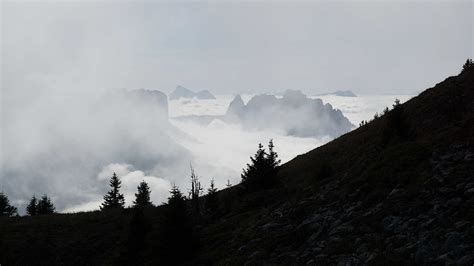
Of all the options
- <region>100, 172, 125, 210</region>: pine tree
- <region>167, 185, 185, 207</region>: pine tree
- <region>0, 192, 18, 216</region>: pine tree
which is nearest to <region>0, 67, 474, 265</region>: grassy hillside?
<region>167, 185, 185, 207</region>: pine tree

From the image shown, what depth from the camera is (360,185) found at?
22562 millimetres

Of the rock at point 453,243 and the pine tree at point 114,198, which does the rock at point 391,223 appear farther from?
the pine tree at point 114,198

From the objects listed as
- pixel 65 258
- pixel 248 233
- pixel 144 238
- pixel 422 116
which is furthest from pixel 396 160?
pixel 65 258

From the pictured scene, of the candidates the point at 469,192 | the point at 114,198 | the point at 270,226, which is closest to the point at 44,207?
the point at 114,198

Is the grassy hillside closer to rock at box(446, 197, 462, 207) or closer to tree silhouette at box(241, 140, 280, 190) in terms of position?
rock at box(446, 197, 462, 207)

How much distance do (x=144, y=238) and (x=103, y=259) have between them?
8.77 meters

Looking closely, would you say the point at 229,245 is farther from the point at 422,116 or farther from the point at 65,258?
the point at 422,116

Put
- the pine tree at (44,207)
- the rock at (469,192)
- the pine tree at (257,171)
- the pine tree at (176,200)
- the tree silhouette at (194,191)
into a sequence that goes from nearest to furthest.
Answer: the rock at (469,192), the pine tree at (176,200), the pine tree at (257,171), the tree silhouette at (194,191), the pine tree at (44,207)

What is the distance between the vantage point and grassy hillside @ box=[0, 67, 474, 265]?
15.5 metres

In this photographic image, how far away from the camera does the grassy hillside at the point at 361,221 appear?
1554 centimetres

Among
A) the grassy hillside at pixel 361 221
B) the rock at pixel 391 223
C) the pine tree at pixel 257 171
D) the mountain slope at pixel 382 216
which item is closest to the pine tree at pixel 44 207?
the grassy hillside at pixel 361 221

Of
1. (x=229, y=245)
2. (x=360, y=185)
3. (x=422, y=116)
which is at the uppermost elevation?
(x=422, y=116)

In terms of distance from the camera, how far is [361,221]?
18.7m

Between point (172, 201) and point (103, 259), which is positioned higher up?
point (172, 201)
